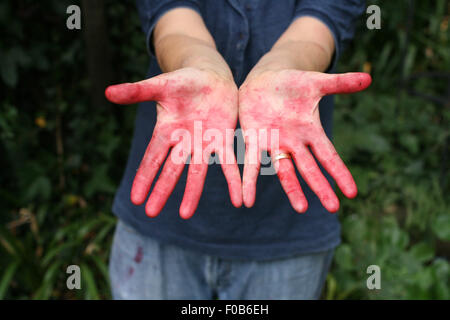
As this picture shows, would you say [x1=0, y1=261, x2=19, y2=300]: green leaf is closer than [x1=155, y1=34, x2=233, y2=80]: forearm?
No

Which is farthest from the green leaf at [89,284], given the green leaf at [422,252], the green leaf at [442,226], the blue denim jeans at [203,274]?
the green leaf at [442,226]

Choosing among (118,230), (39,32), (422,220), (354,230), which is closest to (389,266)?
(354,230)

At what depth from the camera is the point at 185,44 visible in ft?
2.81

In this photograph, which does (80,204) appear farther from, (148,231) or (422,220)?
(422,220)

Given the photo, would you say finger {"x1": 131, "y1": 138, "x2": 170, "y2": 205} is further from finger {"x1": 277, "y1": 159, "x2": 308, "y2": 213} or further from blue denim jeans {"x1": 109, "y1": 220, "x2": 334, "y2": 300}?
blue denim jeans {"x1": 109, "y1": 220, "x2": 334, "y2": 300}

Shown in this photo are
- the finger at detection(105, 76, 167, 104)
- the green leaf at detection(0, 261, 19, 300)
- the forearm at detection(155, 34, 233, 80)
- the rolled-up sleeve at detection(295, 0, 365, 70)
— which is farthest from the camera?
the green leaf at detection(0, 261, 19, 300)

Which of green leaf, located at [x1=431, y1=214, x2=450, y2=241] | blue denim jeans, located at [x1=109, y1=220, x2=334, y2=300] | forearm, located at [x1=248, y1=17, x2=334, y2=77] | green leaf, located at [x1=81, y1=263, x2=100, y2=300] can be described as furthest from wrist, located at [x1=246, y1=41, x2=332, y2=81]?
green leaf, located at [x1=431, y1=214, x2=450, y2=241]

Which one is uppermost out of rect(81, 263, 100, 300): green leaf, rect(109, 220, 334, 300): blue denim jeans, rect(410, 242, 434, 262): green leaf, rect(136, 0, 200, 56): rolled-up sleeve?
rect(136, 0, 200, 56): rolled-up sleeve

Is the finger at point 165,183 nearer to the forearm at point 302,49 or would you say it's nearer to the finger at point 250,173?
the finger at point 250,173

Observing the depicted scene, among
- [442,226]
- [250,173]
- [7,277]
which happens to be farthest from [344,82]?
[442,226]

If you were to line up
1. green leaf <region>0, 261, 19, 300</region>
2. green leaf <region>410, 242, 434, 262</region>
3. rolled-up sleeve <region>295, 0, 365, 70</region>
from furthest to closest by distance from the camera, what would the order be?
1. green leaf <region>410, 242, 434, 262</region>
2. green leaf <region>0, 261, 19, 300</region>
3. rolled-up sleeve <region>295, 0, 365, 70</region>

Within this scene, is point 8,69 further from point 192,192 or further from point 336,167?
point 336,167

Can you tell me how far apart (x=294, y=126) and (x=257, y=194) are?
0.28m

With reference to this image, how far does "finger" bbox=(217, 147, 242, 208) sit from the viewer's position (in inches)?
28.0
